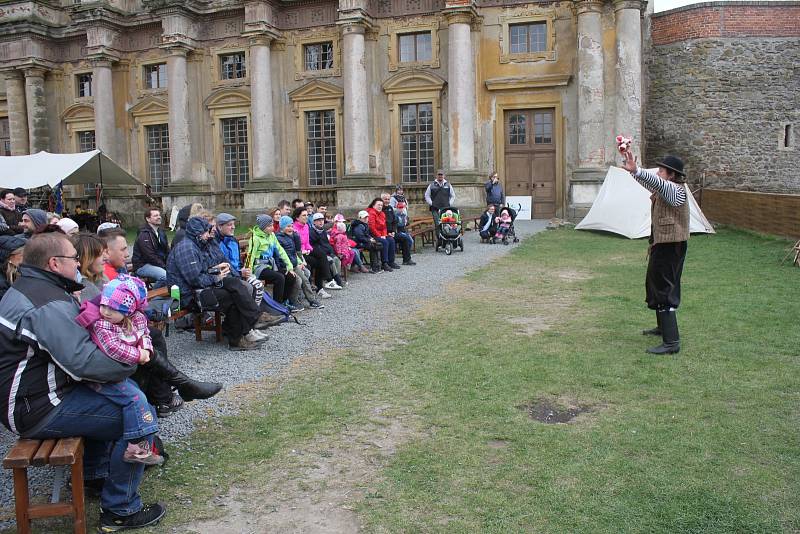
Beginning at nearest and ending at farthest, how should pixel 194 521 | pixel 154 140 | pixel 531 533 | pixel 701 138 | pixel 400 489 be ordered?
pixel 531 533
pixel 194 521
pixel 400 489
pixel 701 138
pixel 154 140

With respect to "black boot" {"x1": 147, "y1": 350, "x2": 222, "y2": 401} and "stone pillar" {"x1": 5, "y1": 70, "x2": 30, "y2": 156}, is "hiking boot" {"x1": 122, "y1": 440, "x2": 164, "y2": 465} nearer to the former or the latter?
"black boot" {"x1": 147, "y1": 350, "x2": 222, "y2": 401}

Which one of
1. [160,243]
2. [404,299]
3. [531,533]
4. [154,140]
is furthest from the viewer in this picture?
[154,140]

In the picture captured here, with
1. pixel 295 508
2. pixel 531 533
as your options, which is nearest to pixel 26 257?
pixel 295 508

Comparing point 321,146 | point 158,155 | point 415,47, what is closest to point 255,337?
point 415,47

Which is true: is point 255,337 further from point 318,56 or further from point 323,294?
point 318,56

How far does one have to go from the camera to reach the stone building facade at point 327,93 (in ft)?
74.5

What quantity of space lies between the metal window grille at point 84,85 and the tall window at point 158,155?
11.7ft

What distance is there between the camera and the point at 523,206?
2389 cm

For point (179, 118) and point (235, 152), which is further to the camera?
point (235, 152)

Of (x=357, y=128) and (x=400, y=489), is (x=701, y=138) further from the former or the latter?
(x=400, y=489)

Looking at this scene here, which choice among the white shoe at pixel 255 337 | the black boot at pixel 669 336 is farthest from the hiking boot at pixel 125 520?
the black boot at pixel 669 336

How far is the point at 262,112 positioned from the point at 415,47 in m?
6.26

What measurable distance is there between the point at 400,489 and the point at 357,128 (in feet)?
69.7

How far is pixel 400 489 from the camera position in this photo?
418cm
